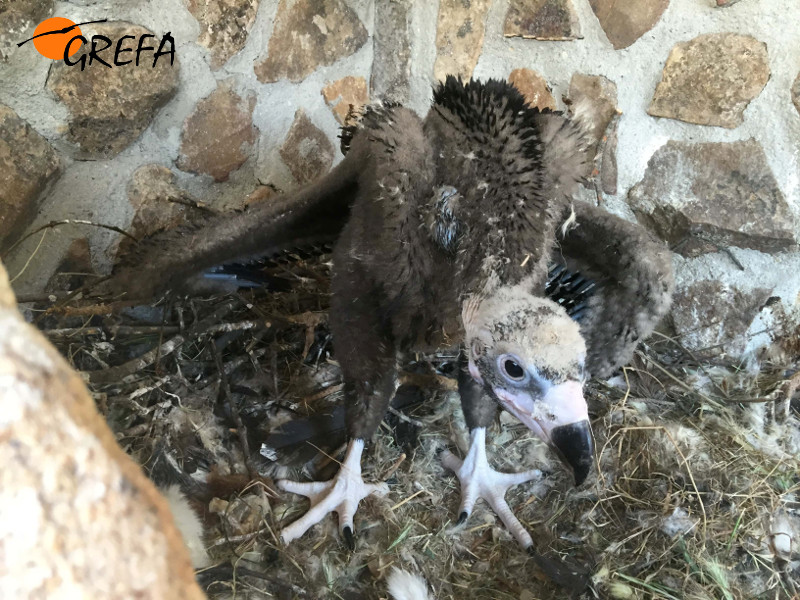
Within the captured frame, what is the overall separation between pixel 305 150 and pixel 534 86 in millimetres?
576

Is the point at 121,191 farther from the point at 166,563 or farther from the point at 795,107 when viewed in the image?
the point at 795,107

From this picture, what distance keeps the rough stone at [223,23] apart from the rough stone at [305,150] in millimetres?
208

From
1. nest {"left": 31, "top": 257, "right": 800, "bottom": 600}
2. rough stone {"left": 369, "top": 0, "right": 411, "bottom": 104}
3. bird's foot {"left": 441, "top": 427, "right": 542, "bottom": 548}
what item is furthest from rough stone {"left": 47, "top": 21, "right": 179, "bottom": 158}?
bird's foot {"left": 441, "top": 427, "right": 542, "bottom": 548}

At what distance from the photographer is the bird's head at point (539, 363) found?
89cm

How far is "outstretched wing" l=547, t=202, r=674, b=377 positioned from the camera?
3.65 ft

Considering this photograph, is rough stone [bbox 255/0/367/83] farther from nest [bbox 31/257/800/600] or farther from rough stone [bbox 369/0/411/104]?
nest [bbox 31/257/800/600]

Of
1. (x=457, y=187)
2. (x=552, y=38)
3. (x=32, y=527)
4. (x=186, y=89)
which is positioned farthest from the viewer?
(x=552, y=38)

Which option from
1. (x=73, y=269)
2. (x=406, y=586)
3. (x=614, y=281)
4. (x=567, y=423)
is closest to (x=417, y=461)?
(x=406, y=586)

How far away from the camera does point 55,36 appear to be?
0.96 m

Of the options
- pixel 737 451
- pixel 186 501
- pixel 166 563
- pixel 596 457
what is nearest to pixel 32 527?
pixel 166 563

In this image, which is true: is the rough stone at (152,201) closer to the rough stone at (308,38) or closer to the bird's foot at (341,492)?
the rough stone at (308,38)

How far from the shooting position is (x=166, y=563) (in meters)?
0.32

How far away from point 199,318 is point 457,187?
66 cm

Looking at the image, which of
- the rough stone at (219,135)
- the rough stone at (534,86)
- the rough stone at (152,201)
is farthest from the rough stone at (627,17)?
the rough stone at (152,201)
